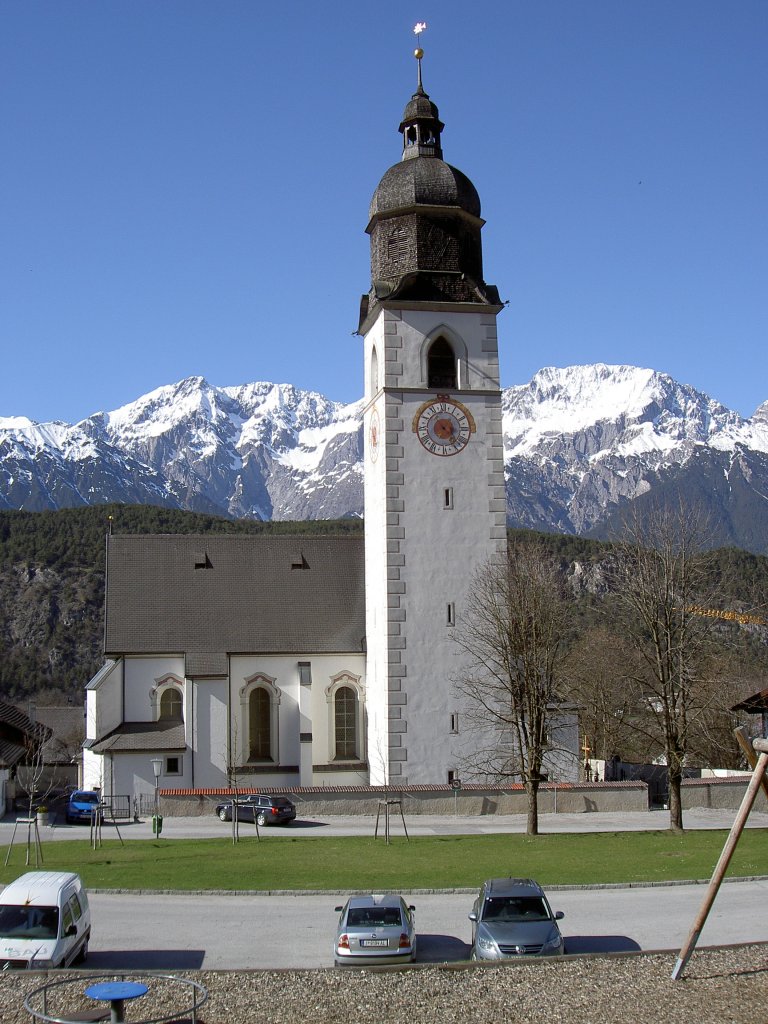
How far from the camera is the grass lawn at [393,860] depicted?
1085 inches

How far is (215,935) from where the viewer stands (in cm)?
2238

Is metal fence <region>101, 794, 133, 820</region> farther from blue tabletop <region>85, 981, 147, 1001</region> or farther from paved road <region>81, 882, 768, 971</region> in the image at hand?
blue tabletop <region>85, 981, 147, 1001</region>

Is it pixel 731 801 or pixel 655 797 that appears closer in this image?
pixel 731 801

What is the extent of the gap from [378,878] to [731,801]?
833 inches

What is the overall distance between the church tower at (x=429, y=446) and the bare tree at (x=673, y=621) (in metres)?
5.64

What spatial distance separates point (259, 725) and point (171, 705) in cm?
396

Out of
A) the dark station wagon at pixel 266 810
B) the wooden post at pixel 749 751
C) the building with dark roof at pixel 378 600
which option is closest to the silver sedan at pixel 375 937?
the wooden post at pixel 749 751

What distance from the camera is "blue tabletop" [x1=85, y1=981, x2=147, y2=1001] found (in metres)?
15.6

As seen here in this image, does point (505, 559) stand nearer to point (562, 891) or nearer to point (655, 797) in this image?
point (655, 797)

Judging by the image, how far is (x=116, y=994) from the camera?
1561 cm

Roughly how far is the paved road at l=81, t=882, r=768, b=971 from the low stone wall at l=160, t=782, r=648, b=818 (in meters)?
15.1

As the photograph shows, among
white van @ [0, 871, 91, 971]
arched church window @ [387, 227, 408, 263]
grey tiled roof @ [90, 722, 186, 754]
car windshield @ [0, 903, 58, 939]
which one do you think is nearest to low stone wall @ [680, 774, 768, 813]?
grey tiled roof @ [90, 722, 186, 754]

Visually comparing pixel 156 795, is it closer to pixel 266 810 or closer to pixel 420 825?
pixel 266 810

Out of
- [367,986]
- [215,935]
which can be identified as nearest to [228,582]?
[215,935]
